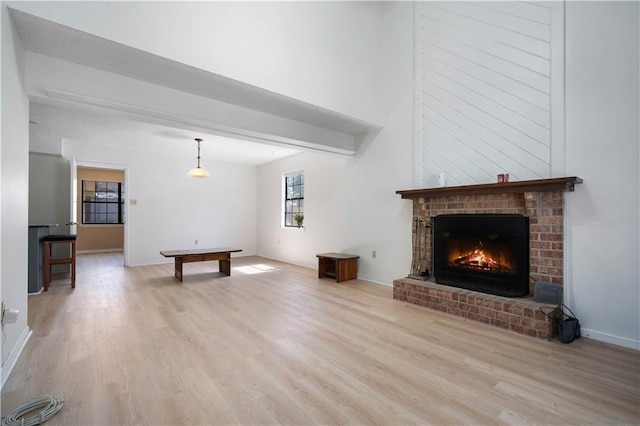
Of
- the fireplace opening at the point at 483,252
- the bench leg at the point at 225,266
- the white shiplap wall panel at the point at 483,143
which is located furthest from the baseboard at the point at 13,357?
the white shiplap wall panel at the point at 483,143

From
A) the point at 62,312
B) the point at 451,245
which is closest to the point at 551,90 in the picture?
the point at 451,245

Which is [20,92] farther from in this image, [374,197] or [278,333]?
[374,197]

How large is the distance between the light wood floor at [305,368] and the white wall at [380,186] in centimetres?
121

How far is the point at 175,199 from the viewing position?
6.80m

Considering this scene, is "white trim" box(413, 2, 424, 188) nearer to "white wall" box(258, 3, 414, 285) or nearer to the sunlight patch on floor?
"white wall" box(258, 3, 414, 285)

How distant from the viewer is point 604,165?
8.32ft

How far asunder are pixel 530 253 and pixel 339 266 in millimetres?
2514

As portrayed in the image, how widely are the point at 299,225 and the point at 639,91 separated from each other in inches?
202

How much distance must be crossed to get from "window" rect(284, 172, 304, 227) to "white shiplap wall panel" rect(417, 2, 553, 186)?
10.4 feet

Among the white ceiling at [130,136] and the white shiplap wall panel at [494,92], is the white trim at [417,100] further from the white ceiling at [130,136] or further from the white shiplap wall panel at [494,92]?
the white ceiling at [130,136]

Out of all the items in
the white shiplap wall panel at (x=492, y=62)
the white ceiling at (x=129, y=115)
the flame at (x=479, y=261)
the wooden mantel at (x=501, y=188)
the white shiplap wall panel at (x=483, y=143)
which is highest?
the white shiplap wall panel at (x=492, y=62)

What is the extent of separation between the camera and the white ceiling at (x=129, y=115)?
2344 millimetres

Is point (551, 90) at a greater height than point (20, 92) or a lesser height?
greater

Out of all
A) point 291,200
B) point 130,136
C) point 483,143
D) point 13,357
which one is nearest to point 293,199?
point 291,200
